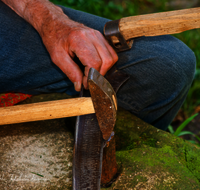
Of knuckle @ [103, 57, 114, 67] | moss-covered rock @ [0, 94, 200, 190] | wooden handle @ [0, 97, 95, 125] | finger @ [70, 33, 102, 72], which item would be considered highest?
finger @ [70, 33, 102, 72]

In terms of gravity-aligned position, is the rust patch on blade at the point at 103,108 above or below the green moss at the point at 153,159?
above

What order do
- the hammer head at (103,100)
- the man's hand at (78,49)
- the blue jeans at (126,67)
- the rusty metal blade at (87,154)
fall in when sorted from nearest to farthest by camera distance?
1. the hammer head at (103,100)
2. the rusty metal blade at (87,154)
3. the man's hand at (78,49)
4. the blue jeans at (126,67)

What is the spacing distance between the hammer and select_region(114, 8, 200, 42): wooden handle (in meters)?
0.42

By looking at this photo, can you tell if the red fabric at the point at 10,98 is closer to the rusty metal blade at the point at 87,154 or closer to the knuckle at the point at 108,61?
the rusty metal blade at the point at 87,154

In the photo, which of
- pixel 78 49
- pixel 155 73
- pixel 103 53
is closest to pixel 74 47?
pixel 78 49

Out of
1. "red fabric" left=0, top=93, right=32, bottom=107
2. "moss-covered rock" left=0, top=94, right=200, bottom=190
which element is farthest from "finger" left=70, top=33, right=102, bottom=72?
"red fabric" left=0, top=93, right=32, bottom=107

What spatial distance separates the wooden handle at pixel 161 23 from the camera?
43.7 inches

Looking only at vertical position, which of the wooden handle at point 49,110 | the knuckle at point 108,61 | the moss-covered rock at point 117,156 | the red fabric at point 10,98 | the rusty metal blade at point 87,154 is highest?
the knuckle at point 108,61

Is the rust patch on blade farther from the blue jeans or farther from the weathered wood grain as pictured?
the blue jeans

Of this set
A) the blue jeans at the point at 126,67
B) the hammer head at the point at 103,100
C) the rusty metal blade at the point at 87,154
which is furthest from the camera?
the blue jeans at the point at 126,67

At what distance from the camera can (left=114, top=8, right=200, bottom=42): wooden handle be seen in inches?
43.7

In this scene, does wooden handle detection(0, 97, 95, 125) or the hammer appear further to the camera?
wooden handle detection(0, 97, 95, 125)

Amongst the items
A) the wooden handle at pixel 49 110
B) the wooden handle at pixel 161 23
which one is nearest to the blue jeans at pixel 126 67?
the wooden handle at pixel 161 23

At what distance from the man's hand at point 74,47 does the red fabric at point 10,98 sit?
1.77 feet
